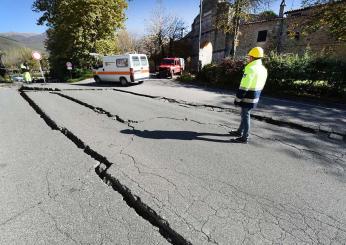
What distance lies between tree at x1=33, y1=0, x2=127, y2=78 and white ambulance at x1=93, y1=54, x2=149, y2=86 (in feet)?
32.7

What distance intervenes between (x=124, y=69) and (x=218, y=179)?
13.4 meters

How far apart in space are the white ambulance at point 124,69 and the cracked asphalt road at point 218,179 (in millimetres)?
9492

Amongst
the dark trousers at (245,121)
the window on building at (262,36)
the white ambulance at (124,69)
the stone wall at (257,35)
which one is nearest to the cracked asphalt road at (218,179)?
the dark trousers at (245,121)

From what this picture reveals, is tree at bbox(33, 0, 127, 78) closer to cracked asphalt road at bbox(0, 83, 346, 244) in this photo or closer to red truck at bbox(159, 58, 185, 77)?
red truck at bbox(159, 58, 185, 77)

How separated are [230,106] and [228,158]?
493 centimetres

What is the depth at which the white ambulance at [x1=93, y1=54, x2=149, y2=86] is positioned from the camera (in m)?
15.1

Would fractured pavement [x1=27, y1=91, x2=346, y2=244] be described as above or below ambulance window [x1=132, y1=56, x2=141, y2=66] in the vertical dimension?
below

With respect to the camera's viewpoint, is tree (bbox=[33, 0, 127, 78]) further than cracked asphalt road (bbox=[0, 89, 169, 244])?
Yes

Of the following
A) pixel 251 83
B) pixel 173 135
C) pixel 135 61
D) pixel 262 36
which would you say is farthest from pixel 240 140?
pixel 262 36

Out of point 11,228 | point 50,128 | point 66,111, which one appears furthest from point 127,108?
point 11,228

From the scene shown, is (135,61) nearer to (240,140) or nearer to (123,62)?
(123,62)

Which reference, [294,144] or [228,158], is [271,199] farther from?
[294,144]

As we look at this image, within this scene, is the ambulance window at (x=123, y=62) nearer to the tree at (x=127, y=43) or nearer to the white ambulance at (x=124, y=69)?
the white ambulance at (x=124, y=69)

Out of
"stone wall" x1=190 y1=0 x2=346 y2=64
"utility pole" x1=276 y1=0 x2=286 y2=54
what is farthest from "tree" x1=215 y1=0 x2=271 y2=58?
"utility pole" x1=276 y1=0 x2=286 y2=54
